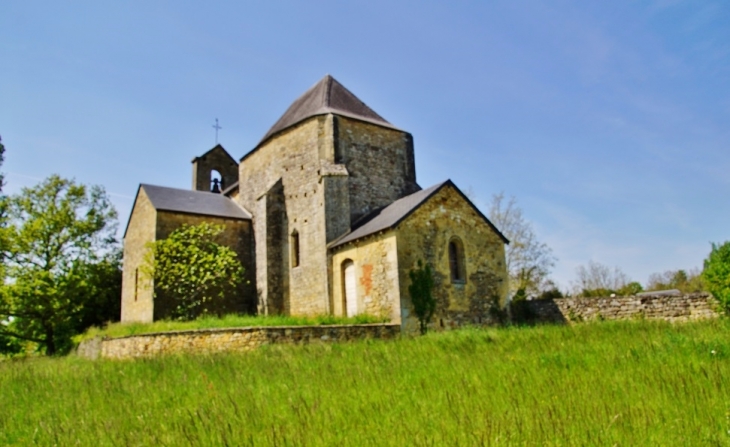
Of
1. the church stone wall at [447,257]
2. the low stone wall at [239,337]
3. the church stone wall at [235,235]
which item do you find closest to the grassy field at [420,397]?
the low stone wall at [239,337]

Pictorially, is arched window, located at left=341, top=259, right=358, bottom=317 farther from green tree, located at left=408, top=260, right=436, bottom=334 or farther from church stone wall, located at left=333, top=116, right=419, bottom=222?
green tree, located at left=408, top=260, right=436, bottom=334

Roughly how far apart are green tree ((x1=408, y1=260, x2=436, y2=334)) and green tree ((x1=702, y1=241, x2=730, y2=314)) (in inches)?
314

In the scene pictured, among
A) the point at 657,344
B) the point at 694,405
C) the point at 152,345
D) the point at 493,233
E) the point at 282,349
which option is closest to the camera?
the point at 694,405

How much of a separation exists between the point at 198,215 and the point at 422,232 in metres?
10.1

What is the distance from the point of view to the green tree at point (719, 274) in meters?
Result: 14.4

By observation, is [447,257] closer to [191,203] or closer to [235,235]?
[235,235]

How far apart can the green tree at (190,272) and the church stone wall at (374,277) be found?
4627 millimetres

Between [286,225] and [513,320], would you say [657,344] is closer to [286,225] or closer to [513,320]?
[513,320]

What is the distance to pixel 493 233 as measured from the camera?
18.9 meters

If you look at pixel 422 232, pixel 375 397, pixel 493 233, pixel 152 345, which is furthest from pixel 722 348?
pixel 152 345

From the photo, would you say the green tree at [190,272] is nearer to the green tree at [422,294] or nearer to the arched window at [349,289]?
the arched window at [349,289]

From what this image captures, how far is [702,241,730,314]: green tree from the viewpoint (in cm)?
1438

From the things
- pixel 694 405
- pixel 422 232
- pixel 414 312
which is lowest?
pixel 694 405

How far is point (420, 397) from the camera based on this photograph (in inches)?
255
